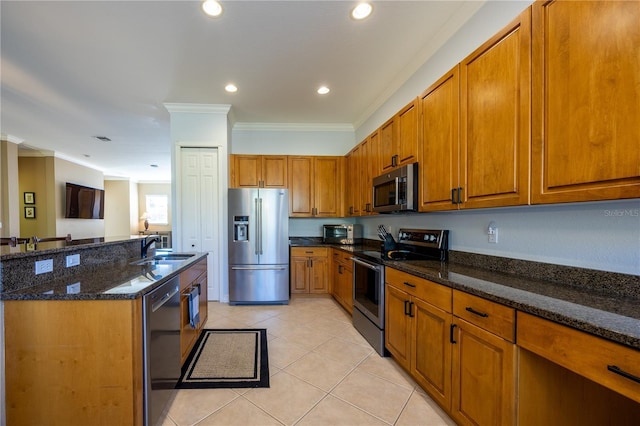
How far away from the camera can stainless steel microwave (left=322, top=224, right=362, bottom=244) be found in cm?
423

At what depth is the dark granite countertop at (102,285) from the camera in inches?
50.8

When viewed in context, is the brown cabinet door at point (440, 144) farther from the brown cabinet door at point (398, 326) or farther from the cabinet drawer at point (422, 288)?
the brown cabinet door at point (398, 326)

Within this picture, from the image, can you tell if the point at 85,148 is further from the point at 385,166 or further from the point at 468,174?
the point at 468,174

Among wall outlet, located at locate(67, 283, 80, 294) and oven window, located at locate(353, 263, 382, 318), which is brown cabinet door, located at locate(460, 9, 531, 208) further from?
wall outlet, located at locate(67, 283, 80, 294)

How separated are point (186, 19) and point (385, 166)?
7.42ft

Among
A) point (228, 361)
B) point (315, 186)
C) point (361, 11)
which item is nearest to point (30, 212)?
point (315, 186)

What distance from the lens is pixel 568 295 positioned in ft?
3.92

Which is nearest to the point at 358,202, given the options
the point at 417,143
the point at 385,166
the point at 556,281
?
the point at 385,166

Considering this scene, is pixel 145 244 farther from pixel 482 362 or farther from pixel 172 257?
pixel 482 362

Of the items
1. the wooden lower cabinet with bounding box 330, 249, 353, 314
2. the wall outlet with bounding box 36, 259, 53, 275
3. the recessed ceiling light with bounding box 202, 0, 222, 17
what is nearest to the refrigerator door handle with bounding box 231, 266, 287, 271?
the wooden lower cabinet with bounding box 330, 249, 353, 314

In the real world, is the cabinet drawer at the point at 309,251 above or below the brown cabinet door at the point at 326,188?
below

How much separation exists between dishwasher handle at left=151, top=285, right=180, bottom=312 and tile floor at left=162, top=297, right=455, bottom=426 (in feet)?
2.44

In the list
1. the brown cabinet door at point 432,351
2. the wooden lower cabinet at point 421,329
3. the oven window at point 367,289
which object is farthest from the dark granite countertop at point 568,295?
the oven window at point 367,289

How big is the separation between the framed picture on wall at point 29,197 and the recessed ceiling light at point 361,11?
8.26 m
